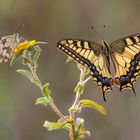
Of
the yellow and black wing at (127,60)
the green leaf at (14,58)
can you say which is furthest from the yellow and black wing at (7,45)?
the yellow and black wing at (127,60)

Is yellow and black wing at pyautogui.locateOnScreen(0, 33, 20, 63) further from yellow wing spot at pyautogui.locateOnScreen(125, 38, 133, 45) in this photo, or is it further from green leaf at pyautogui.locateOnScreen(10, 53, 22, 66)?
yellow wing spot at pyautogui.locateOnScreen(125, 38, 133, 45)

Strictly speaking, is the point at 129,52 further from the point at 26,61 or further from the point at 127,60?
the point at 26,61

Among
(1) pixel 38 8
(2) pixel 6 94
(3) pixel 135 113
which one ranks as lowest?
(3) pixel 135 113

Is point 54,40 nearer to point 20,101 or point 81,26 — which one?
point 81,26

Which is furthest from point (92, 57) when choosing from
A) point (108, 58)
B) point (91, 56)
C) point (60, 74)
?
point (60, 74)

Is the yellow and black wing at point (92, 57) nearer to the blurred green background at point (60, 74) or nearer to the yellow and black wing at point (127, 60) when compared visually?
the yellow and black wing at point (127, 60)

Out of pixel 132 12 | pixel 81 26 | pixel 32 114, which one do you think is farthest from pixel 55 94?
pixel 132 12
